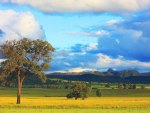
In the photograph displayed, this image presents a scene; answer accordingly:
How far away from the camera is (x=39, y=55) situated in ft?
310

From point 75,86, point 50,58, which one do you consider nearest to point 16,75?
point 50,58

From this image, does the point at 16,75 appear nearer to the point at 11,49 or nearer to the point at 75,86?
the point at 11,49

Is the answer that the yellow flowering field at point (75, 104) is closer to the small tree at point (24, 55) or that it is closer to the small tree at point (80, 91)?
the small tree at point (24, 55)

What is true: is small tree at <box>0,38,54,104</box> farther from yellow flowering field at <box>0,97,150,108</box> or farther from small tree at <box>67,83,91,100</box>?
small tree at <box>67,83,91,100</box>

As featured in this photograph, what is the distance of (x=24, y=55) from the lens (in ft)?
310

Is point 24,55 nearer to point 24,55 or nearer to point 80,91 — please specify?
point 24,55

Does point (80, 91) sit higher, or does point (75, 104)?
point (80, 91)

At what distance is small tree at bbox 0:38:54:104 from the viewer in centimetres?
9356

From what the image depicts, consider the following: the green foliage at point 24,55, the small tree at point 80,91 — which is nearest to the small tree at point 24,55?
the green foliage at point 24,55

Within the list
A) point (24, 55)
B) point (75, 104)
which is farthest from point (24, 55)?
point (75, 104)

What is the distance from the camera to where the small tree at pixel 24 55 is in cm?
9356

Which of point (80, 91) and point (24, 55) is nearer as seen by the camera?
point (24, 55)

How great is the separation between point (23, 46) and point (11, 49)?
283cm

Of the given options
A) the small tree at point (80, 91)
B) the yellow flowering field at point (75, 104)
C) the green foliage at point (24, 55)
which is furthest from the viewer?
the small tree at point (80, 91)
